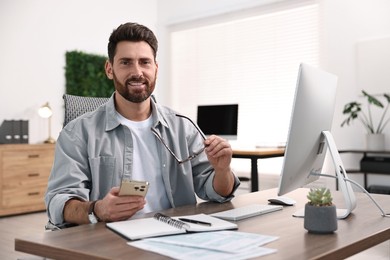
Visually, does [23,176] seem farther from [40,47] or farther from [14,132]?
[40,47]

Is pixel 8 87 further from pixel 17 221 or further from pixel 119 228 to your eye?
pixel 119 228

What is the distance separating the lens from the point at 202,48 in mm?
6598

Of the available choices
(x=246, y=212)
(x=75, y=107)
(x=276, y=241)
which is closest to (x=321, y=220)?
(x=276, y=241)

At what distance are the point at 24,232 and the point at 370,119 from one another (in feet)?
11.8

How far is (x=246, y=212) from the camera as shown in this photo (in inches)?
54.1

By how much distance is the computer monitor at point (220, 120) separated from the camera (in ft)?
16.0

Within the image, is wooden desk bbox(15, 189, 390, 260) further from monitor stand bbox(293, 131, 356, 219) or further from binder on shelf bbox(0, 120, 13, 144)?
binder on shelf bbox(0, 120, 13, 144)

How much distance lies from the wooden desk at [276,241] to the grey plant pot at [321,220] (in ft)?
0.06

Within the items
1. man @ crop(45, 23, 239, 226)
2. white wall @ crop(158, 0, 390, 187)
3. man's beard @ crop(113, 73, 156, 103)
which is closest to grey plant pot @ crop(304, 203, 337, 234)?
man @ crop(45, 23, 239, 226)

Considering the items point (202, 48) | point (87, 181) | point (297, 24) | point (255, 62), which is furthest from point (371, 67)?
point (87, 181)

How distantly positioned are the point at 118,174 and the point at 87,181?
4.2 inches

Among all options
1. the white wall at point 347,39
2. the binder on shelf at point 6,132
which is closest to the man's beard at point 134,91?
the white wall at point 347,39

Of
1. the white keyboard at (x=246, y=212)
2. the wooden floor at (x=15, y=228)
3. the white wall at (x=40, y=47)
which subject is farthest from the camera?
the white wall at (x=40, y=47)

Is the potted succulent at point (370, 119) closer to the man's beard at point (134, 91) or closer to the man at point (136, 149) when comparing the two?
the man at point (136, 149)
